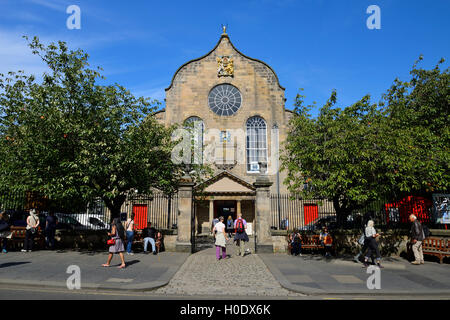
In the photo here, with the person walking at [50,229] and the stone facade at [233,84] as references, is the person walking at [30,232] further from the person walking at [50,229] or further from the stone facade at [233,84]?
the stone facade at [233,84]

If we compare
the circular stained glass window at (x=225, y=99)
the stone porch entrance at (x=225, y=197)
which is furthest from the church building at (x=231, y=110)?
the stone porch entrance at (x=225, y=197)

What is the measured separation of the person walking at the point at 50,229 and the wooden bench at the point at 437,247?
604 inches

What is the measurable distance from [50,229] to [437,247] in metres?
15.9

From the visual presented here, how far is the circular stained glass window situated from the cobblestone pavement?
61.7ft

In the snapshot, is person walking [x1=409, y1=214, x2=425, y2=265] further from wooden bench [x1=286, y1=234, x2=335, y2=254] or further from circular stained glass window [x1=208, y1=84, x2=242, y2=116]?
circular stained glass window [x1=208, y1=84, x2=242, y2=116]

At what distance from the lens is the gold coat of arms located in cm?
2852

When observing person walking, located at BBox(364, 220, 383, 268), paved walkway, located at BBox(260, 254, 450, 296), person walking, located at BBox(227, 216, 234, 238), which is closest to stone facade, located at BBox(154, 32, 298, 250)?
person walking, located at BBox(227, 216, 234, 238)

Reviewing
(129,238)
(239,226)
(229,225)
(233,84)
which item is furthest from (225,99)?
(129,238)

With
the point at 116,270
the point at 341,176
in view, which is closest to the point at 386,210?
the point at 341,176

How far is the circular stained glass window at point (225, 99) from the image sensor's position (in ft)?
92.2
